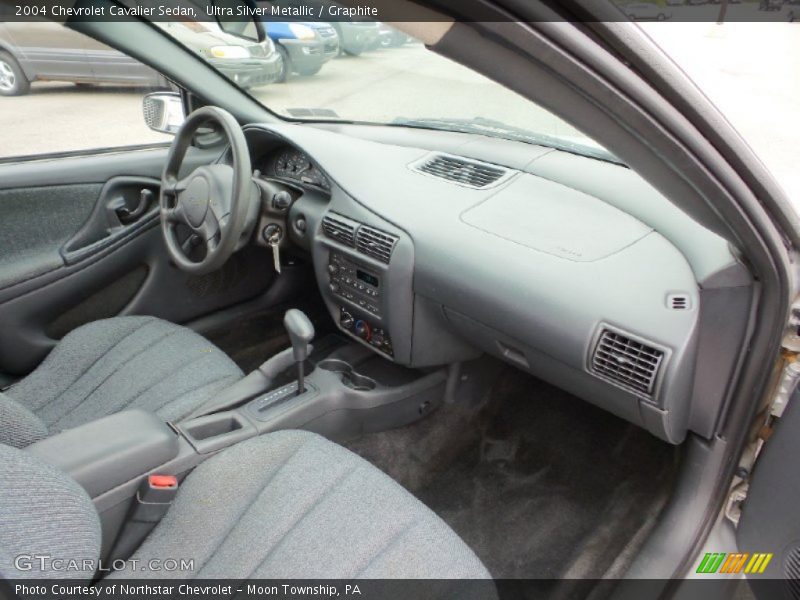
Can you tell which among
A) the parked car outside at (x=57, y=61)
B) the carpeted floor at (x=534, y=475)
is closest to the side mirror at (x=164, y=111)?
the parked car outside at (x=57, y=61)

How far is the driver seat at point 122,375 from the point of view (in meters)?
1.68

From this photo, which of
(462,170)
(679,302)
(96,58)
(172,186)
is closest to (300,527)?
(679,302)

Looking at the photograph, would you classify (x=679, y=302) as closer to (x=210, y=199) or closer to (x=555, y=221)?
(x=555, y=221)

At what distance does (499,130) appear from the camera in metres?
2.08

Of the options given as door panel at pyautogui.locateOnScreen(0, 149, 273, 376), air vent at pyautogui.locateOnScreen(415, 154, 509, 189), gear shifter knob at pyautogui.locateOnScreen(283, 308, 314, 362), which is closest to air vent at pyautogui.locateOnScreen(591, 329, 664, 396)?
air vent at pyautogui.locateOnScreen(415, 154, 509, 189)

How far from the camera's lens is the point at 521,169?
6.14 feet

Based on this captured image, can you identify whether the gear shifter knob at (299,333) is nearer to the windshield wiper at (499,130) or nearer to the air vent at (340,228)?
the air vent at (340,228)

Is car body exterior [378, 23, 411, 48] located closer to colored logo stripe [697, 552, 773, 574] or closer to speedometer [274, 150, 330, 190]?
speedometer [274, 150, 330, 190]

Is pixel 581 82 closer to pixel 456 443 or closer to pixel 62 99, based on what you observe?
pixel 456 443

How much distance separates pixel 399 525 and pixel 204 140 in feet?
5.73

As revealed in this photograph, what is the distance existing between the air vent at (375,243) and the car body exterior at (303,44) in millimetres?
810

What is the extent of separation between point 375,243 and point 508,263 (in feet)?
1.46

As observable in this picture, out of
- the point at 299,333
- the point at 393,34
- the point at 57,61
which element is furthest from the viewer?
the point at 57,61

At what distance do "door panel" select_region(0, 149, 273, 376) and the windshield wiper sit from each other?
81 cm
